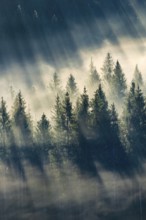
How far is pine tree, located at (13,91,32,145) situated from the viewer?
297 ft

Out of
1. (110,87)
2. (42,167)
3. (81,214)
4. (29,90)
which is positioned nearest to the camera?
(81,214)

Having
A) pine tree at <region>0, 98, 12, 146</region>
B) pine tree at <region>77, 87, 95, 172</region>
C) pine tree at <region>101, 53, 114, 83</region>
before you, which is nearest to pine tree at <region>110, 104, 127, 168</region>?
pine tree at <region>77, 87, 95, 172</region>

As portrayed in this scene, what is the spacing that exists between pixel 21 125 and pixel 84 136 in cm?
1095

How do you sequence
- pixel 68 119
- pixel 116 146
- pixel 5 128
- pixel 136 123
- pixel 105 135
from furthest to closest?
pixel 5 128
pixel 68 119
pixel 136 123
pixel 105 135
pixel 116 146

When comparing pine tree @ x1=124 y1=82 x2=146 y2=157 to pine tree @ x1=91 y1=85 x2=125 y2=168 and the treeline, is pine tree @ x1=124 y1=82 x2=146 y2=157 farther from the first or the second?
pine tree @ x1=91 y1=85 x2=125 y2=168

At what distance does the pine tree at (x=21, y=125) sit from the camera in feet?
297

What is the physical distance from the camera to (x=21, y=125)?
91.7 metres

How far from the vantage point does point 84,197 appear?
83188mm

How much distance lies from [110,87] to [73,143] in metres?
31.0

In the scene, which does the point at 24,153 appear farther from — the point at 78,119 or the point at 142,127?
the point at 142,127

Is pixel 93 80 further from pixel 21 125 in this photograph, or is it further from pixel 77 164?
pixel 77 164

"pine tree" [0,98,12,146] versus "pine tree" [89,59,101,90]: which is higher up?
"pine tree" [89,59,101,90]

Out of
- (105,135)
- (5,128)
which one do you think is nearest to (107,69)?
(5,128)

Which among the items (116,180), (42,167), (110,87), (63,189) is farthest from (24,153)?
(110,87)
